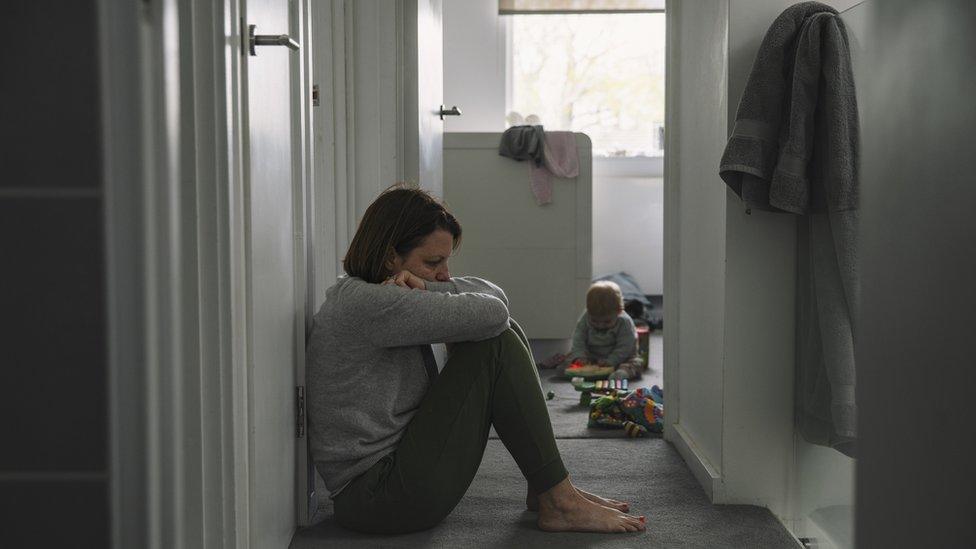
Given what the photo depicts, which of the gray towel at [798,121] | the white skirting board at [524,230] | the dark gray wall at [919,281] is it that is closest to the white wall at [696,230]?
the gray towel at [798,121]

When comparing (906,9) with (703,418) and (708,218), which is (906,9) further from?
(703,418)

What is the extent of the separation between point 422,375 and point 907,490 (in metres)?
1.33

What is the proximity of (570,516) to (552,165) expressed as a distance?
7.53 feet

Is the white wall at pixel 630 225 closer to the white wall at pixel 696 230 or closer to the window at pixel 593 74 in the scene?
the window at pixel 593 74

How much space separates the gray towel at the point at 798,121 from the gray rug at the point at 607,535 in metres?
0.62

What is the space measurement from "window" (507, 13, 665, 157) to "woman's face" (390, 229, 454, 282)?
3.55 meters

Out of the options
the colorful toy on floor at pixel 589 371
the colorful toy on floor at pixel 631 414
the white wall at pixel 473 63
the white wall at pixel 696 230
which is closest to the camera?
the white wall at pixel 696 230

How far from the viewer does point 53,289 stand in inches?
36.6

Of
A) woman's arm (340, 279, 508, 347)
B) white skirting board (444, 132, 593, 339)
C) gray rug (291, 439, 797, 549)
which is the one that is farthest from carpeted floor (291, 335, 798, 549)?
white skirting board (444, 132, 593, 339)

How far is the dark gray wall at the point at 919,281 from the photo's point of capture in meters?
0.51

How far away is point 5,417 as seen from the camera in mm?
914

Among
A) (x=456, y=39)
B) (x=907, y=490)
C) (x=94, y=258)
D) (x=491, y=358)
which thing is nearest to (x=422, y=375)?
(x=491, y=358)

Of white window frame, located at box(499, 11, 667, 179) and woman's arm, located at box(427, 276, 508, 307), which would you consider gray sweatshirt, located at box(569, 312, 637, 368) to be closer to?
woman's arm, located at box(427, 276, 508, 307)

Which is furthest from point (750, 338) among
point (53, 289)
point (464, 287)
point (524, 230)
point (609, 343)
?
point (524, 230)
